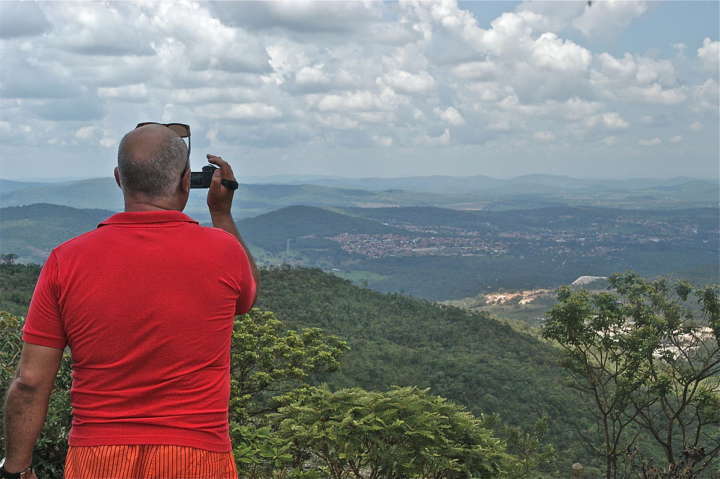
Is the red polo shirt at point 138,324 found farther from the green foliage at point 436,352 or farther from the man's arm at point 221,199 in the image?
the green foliage at point 436,352

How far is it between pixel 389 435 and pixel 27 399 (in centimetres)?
492

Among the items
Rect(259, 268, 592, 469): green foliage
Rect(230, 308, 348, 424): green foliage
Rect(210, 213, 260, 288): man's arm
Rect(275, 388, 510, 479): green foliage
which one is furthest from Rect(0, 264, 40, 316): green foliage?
Rect(210, 213, 260, 288): man's arm

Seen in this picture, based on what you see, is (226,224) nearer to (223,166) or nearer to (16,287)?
(223,166)

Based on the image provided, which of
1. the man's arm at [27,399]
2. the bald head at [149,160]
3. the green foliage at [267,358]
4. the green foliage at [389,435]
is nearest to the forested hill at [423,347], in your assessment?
the green foliage at [267,358]

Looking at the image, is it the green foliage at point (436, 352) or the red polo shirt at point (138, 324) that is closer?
the red polo shirt at point (138, 324)

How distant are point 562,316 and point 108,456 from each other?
1453cm

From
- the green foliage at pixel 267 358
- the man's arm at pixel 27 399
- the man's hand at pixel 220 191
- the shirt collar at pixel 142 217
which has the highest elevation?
the man's hand at pixel 220 191

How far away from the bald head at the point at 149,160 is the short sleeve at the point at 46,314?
389 millimetres

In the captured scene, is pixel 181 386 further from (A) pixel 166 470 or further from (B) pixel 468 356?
(B) pixel 468 356

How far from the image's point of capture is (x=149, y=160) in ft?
7.75

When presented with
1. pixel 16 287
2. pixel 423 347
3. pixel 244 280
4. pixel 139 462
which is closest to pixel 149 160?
Result: pixel 244 280

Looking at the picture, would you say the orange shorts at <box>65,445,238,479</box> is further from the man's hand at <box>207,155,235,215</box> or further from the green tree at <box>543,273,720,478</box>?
the green tree at <box>543,273,720,478</box>

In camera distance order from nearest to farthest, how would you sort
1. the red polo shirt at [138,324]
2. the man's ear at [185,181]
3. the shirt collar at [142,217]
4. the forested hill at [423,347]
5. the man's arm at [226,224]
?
1. the red polo shirt at [138,324]
2. the shirt collar at [142,217]
3. the man's ear at [185,181]
4. the man's arm at [226,224]
5. the forested hill at [423,347]

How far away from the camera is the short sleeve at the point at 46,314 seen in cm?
219
